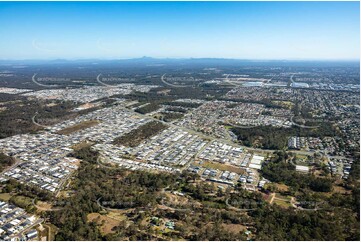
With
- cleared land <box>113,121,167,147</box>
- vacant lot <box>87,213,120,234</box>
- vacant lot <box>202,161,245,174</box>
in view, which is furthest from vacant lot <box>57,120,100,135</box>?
vacant lot <box>87,213,120,234</box>

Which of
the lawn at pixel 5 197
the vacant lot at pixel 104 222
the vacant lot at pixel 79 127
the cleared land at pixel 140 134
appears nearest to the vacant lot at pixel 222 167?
the cleared land at pixel 140 134

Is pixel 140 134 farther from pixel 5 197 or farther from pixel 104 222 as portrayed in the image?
pixel 104 222

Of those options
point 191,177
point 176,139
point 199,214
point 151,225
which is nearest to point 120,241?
point 151,225

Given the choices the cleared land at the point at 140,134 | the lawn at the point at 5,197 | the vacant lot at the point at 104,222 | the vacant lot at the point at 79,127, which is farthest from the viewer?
the vacant lot at the point at 79,127

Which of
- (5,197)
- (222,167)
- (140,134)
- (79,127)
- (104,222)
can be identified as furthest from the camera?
(79,127)

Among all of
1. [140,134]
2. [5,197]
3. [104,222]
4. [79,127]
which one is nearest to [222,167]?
[104,222]

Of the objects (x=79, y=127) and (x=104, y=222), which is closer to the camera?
(x=104, y=222)

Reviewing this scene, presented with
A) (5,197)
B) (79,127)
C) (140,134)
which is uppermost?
(79,127)

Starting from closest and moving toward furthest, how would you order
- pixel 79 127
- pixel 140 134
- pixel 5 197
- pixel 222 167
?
pixel 5 197 < pixel 222 167 < pixel 140 134 < pixel 79 127

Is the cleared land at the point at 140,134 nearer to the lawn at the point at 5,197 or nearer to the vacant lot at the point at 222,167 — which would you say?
the vacant lot at the point at 222,167

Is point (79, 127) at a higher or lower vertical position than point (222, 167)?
higher
